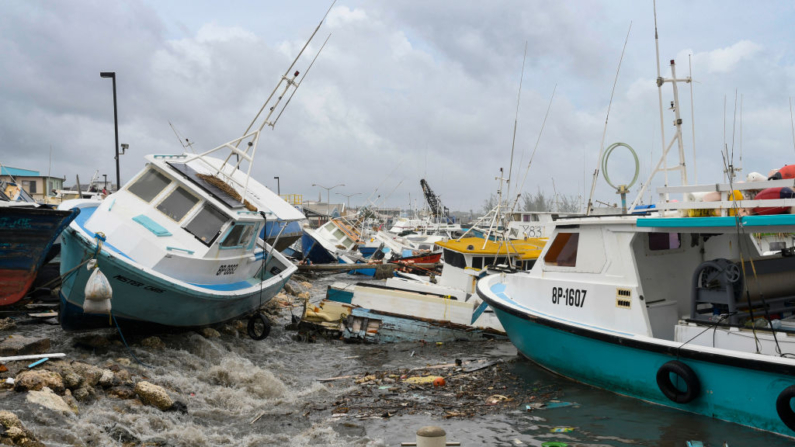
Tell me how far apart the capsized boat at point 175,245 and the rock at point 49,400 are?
6.94ft

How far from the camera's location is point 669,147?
8.84 meters

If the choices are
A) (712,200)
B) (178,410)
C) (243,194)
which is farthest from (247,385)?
(712,200)

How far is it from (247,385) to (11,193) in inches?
867

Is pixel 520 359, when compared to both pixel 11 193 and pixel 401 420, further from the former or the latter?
pixel 11 193

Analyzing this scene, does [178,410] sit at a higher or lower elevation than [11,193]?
lower

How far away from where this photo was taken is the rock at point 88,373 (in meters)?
7.47

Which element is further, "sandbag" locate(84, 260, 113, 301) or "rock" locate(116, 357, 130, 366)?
"rock" locate(116, 357, 130, 366)

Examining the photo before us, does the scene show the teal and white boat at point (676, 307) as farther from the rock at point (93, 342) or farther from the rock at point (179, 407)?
the rock at point (93, 342)

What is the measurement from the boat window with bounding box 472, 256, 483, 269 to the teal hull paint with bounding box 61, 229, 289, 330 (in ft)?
24.9

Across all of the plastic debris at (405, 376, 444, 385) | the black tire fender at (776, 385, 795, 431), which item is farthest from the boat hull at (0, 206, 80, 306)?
the black tire fender at (776, 385, 795, 431)

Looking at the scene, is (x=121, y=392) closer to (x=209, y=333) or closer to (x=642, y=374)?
(x=209, y=333)

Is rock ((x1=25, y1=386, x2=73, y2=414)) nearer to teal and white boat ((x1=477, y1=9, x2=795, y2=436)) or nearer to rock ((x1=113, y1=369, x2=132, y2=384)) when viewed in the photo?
rock ((x1=113, y1=369, x2=132, y2=384))

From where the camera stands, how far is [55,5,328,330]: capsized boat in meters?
9.38

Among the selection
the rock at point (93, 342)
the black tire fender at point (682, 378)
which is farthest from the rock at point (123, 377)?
the black tire fender at point (682, 378)
